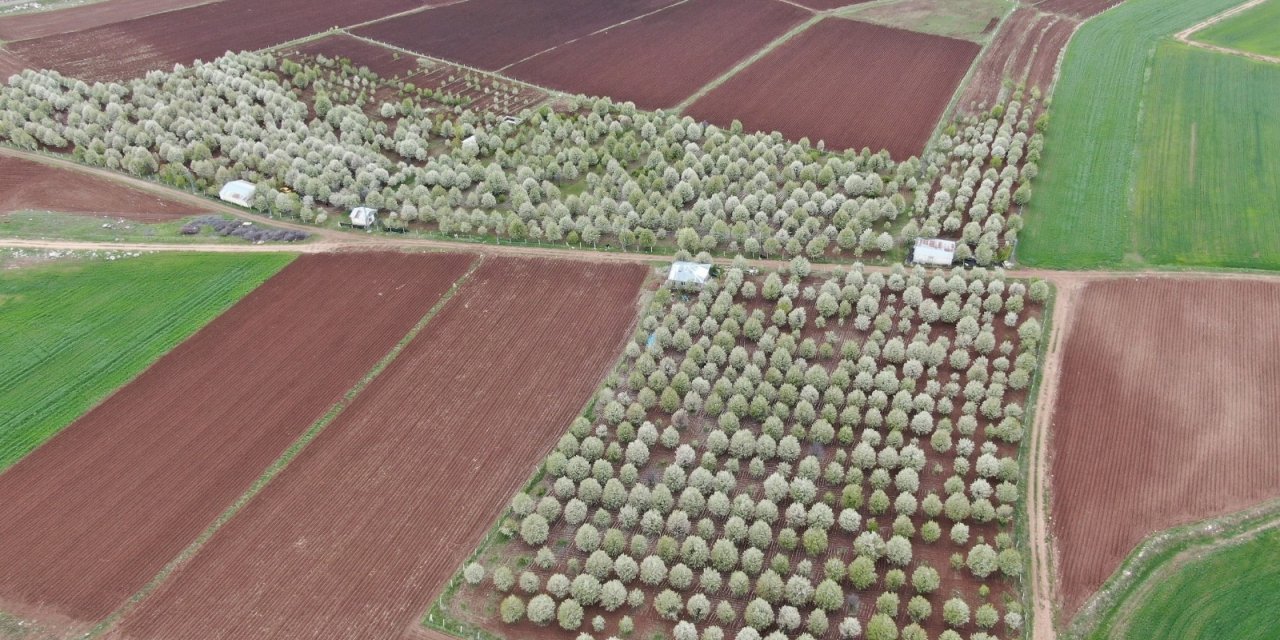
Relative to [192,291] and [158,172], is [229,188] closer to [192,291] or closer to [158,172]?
[158,172]

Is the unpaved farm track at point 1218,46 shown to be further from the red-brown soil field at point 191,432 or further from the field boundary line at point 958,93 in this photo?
the red-brown soil field at point 191,432

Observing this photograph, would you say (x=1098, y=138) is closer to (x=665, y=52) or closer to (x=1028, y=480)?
(x=1028, y=480)

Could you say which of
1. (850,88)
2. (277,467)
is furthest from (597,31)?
(277,467)

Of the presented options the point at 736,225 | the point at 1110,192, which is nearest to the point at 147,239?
the point at 736,225

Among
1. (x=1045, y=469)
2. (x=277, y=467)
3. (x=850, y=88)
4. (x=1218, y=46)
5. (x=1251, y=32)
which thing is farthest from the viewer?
(x=1251, y=32)

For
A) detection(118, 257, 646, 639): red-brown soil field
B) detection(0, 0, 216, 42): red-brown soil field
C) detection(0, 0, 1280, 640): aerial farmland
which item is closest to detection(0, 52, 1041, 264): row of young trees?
detection(0, 0, 1280, 640): aerial farmland

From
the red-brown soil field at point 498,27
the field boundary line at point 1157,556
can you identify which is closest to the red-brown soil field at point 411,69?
the red-brown soil field at point 498,27
